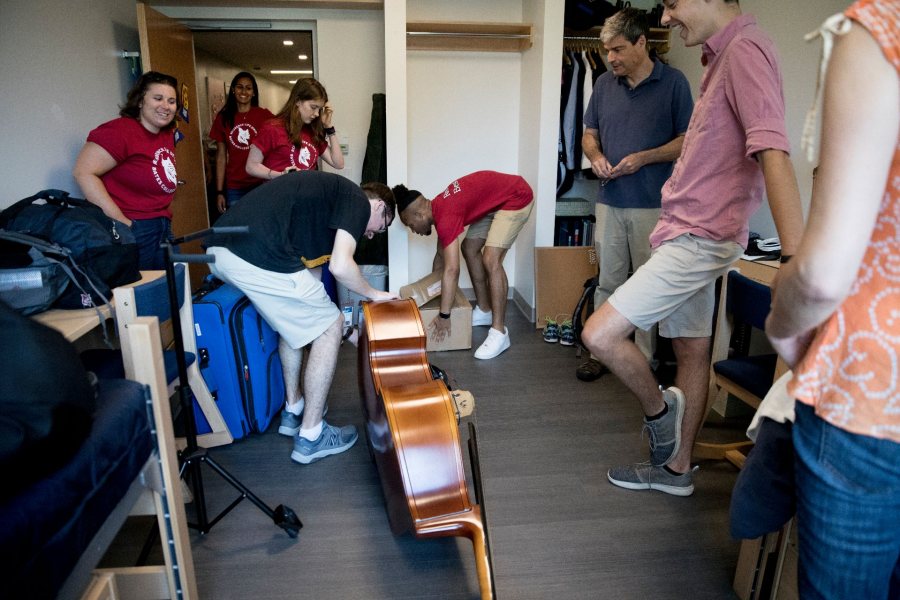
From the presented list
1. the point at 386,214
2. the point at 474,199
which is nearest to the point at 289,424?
the point at 386,214

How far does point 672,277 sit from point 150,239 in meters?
2.16

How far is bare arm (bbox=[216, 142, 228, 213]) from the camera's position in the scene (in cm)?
404

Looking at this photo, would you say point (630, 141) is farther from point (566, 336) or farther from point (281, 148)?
point (281, 148)

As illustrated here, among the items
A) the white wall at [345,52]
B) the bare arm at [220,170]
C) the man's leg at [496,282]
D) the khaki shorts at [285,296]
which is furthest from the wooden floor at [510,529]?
the white wall at [345,52]

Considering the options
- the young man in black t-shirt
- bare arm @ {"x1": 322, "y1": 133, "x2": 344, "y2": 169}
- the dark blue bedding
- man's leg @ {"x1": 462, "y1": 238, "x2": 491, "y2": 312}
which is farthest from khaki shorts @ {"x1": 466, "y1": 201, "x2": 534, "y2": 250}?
the dark blue bedding

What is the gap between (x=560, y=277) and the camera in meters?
3.75

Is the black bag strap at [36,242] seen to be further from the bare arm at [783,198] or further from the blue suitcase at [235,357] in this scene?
the bare arm at [783,198]

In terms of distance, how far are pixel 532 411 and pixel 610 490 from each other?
0.63 m

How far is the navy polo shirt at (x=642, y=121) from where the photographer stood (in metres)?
2.71

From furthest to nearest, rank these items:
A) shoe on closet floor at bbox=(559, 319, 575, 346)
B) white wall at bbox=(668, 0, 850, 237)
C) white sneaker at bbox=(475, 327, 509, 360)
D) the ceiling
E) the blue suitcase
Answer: the ceiling < shoe on closet floor at bbox=(559, 319, 575, 346) < white sneaker at bbox=(475, 327, 509, 360) < white wall at bbox=(668, 0, 850, 237) < the blue suitcase

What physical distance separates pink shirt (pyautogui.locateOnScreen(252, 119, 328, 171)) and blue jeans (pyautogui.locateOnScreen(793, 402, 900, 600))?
3.00 m

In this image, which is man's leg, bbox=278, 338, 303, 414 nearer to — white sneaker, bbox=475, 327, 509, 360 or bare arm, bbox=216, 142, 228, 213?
white sneaker, bbox=475, 327, 509, 360

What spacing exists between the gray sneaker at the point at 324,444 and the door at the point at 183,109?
1.97 metres

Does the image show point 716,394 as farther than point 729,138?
Yes
